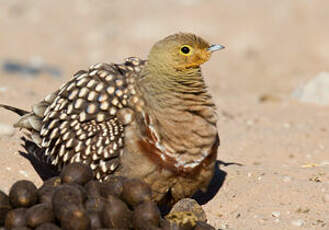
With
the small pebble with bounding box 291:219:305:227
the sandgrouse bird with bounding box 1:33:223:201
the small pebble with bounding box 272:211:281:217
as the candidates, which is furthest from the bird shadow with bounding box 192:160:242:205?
the small pebble with bounding box 291:219:305:227

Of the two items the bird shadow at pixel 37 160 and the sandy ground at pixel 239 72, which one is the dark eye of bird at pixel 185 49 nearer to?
the sandy ground at pixel 239 72

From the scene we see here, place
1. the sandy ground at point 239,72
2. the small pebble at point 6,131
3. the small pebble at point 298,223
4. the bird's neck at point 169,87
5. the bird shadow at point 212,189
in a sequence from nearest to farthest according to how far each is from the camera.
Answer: the small pebble at point 298,223, the bird's neck at point 169,87, the sandy ground at point 239,72, the bird shadow at point 212,189, the small pebble at point 6,131

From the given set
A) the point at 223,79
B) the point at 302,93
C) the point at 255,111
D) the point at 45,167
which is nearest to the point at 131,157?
the point at 45,167

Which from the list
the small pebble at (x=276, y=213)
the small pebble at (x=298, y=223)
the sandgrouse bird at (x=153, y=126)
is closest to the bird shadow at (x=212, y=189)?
the sandgrouse bird at (x=153, y=126)

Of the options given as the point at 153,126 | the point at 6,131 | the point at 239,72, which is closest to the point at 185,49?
the point at 153,126

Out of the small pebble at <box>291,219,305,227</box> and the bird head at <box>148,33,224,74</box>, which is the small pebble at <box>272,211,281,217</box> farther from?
the bird head at <box>148,33,224,74</box>
